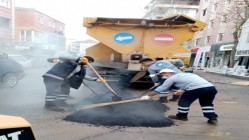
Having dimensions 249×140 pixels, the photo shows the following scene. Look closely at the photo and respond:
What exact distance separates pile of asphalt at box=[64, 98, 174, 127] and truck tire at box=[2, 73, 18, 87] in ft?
11.6

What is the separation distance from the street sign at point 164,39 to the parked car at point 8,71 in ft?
13.4

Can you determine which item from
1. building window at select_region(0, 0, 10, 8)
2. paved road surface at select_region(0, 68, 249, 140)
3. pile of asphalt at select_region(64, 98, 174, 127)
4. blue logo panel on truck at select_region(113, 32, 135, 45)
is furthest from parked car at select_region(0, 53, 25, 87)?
building window at select_region(0, 0, 10, 8)

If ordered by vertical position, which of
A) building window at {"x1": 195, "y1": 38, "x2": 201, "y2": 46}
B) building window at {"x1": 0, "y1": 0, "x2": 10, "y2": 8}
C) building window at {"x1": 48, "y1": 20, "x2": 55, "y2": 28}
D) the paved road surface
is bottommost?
the paved road surface

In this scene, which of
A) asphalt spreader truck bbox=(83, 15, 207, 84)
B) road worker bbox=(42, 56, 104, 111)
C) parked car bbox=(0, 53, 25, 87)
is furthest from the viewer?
asphalt spreader truck bbox=(83, 15, 207, 84)

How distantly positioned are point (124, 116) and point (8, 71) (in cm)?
423

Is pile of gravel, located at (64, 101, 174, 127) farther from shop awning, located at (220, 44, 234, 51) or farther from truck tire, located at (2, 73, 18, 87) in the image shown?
shop awning, located at (220, 44, 234, 51)

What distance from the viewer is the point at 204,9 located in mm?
35312

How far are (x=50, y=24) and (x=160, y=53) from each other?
40.2 feet

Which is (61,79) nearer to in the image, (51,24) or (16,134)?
(16,134)

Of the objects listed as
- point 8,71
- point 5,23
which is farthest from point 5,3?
point 8,71

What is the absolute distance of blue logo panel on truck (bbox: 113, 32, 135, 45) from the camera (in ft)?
24.0

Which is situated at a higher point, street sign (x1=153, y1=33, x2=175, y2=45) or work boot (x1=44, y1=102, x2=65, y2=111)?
street sign (x1=153, y1=33, x2=175, y2=45)

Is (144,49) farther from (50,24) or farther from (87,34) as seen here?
(50,24)

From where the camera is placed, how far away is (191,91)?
436cm
